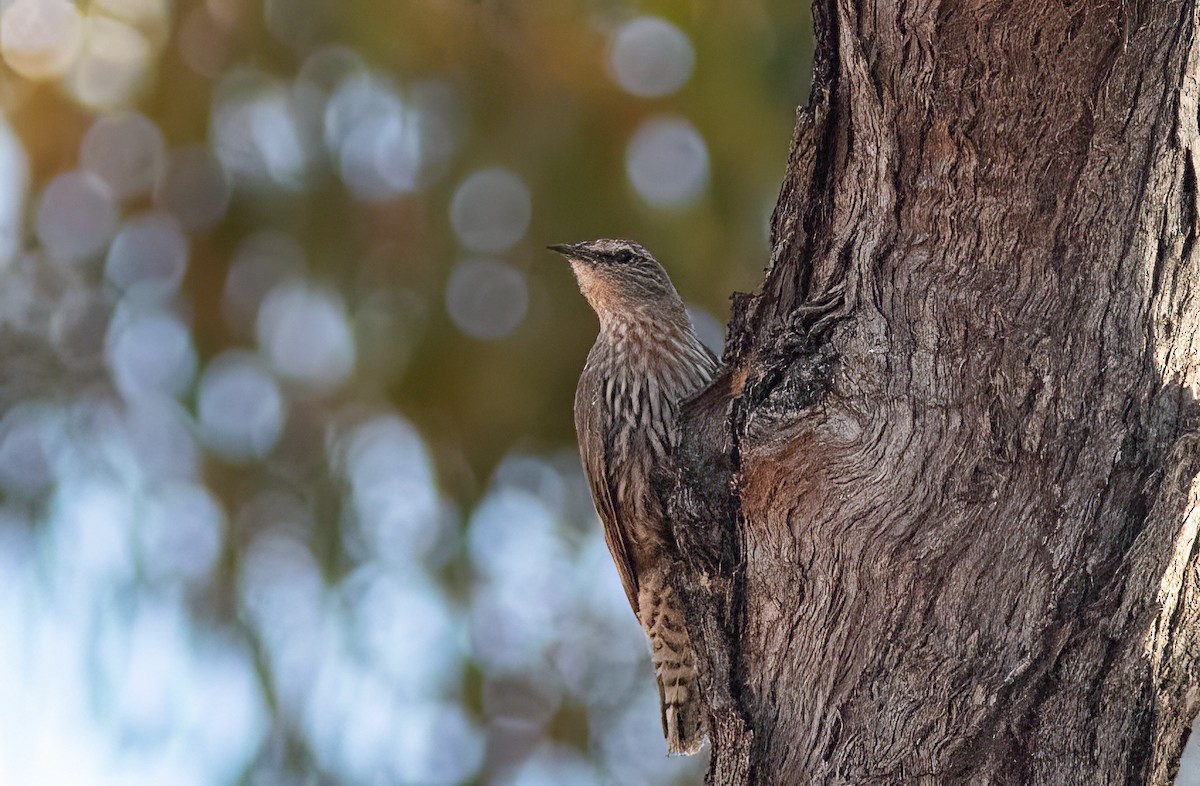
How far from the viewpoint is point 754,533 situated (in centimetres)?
195

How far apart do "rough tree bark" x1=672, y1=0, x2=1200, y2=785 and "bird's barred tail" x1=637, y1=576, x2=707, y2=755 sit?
1250 millimetres

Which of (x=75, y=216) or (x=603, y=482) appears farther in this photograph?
(x=75, y=216)

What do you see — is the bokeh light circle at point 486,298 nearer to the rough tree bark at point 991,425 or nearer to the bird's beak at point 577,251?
the bird's beak at point 577,251

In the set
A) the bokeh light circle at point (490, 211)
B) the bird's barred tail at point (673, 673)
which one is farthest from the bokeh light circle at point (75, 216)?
the bird's barred tail at point (673, 673)

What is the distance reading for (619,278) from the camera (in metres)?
3.51

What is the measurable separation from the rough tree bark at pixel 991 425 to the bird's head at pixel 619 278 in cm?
154

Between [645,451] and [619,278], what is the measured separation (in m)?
0.60

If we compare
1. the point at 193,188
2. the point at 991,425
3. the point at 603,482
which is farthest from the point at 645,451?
the point at 193,188

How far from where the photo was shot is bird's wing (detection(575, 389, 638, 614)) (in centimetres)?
320

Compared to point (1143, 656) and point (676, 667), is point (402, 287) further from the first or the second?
point (1143, 656)

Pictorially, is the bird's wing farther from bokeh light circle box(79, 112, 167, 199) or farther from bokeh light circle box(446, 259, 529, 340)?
bokeh light circle box(79, 112, 167, 199)

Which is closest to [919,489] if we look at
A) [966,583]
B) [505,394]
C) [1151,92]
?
[966,583]

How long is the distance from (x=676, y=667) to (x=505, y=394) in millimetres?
1046

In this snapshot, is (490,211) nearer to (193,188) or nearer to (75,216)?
(193,188)
